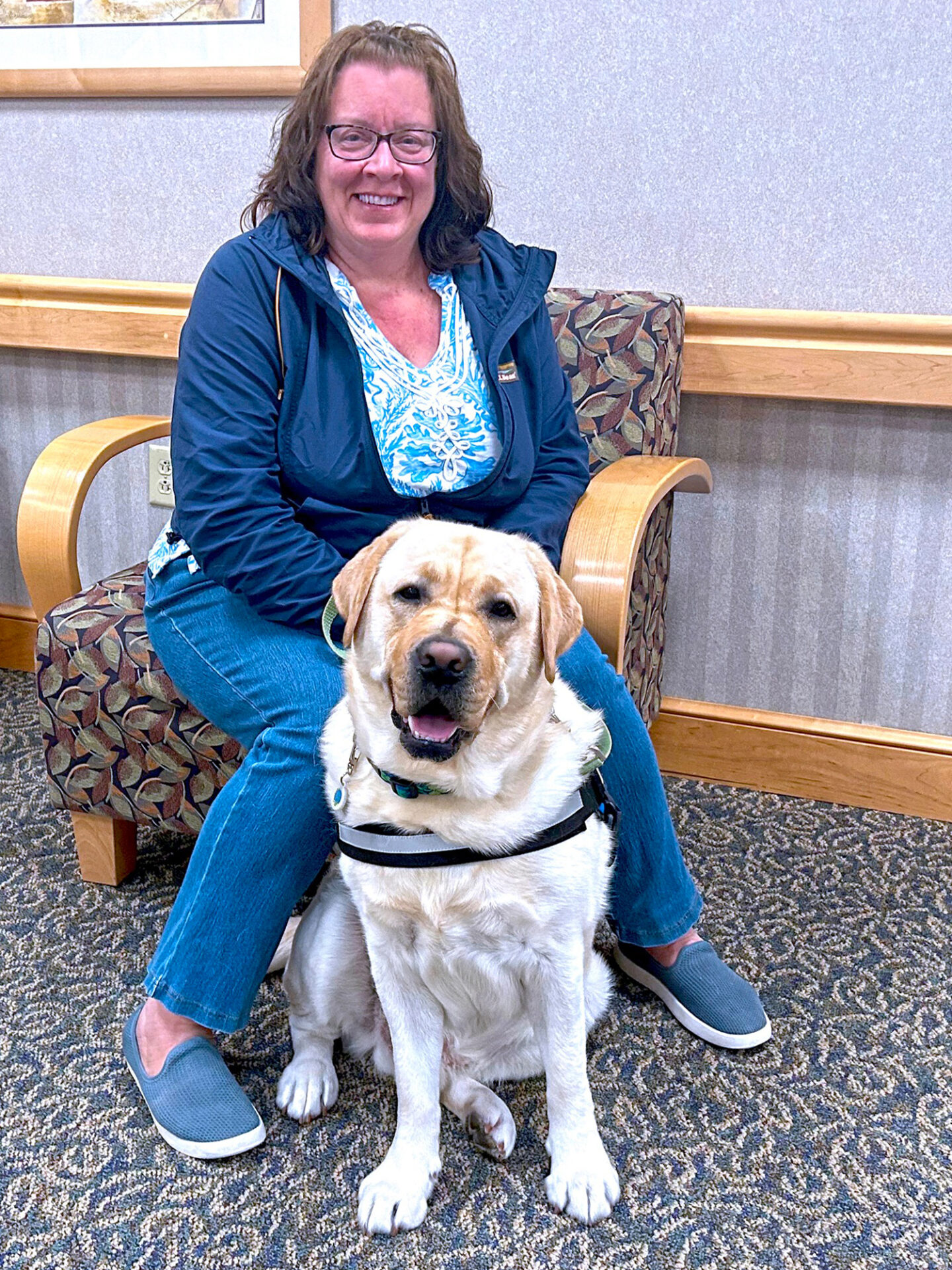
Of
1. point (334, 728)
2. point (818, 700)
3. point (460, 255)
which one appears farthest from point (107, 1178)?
point (818, 700)

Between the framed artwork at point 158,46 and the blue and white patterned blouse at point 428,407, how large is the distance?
95 cm

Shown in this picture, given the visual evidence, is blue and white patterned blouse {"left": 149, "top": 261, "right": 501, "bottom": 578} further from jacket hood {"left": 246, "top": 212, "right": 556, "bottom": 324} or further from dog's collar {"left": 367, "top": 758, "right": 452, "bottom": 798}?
dog's collar {"left": 367, "top": 758, "right": 452, "bottom": 798}

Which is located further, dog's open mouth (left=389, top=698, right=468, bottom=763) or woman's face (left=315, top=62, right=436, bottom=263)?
woman's face (left=315, top=62, right=436, bottom=263)

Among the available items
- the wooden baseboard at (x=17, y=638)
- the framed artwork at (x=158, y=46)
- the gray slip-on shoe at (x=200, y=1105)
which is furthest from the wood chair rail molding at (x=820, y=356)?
the wooden baseboard at (x=17, y=638)

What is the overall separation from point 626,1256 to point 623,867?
517 millimetres

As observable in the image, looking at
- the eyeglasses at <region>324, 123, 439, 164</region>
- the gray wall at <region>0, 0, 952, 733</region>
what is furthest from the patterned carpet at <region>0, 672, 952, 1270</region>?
the eyeglasses at <region>324, 123, 439, 164</region>

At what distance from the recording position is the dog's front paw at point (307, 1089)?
1.49 m

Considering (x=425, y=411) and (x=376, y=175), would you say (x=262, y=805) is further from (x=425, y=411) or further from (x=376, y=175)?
(x=376, y=175)

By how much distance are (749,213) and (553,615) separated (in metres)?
1.27

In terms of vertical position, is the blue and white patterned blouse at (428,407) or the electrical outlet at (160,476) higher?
the blue and white patterned blouse at (428,407)

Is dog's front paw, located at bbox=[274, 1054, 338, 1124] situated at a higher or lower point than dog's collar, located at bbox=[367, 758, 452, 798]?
lower

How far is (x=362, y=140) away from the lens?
164 cm

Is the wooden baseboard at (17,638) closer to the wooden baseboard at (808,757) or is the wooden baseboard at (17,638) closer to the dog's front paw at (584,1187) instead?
the wooden baseboard at (808,757)

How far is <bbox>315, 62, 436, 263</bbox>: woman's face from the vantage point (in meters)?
1.62
